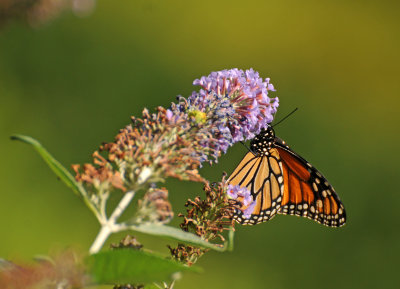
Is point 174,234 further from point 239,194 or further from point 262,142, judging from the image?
point 262,142

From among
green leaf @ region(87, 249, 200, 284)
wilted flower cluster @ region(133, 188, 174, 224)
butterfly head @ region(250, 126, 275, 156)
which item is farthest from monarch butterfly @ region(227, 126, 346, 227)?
green leaf @ region(87, 249, 200, 284)

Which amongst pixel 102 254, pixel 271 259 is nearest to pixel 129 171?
pixel 102 254

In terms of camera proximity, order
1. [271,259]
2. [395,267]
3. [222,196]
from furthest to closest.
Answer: [395,267] < [271,259] < [222,196]

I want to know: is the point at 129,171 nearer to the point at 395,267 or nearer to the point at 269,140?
the point at 269,140

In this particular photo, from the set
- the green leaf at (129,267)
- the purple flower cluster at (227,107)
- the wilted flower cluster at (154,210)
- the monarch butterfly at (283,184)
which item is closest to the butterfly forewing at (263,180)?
the monarch butterfly at (283,184)

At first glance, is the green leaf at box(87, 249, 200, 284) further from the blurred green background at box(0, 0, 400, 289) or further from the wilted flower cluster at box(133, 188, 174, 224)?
the blurred green background at box(0, 0, 400, 289)

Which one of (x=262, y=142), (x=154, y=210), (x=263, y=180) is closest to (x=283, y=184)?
(x=263, y=180)

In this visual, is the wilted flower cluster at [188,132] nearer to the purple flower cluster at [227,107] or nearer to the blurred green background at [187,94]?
the purple flower cluster at [227,107]

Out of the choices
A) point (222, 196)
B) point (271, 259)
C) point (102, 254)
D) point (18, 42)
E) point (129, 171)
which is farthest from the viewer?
point (271, 259)
